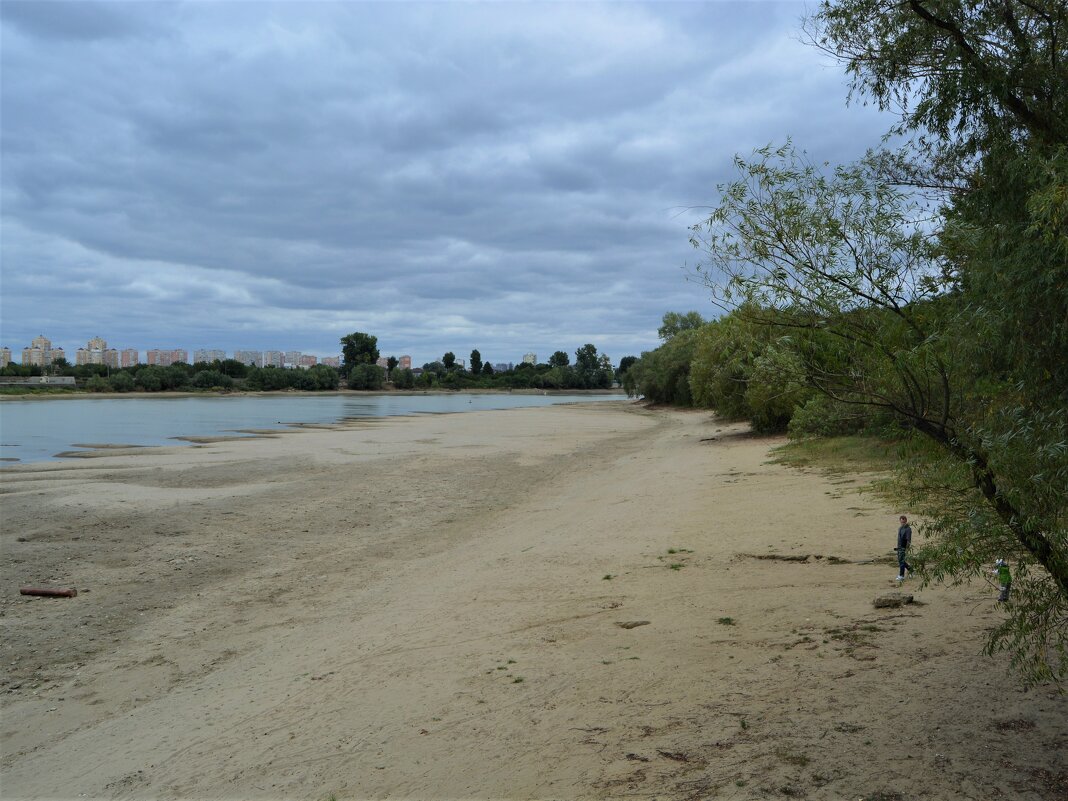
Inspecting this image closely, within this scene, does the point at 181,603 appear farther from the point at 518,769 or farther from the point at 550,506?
the point at 550,506

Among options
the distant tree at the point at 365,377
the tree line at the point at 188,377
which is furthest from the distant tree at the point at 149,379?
the distant tree at the point at 365,377

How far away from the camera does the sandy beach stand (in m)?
5.39

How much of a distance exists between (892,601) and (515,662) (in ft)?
13.8

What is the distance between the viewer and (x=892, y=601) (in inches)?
323

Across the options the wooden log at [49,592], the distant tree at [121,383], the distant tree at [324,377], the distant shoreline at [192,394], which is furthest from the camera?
the distant tree at [324,377]

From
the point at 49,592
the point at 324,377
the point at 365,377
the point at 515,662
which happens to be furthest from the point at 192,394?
the point at 515,662

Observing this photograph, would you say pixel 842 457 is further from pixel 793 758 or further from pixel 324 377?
pixel 324 377

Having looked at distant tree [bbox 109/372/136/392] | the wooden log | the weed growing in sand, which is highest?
distant tree [bbox 109/372/136/392]

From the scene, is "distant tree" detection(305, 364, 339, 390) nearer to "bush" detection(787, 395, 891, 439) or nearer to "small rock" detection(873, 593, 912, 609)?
"small rock" detection(873, 593, 912, 609)

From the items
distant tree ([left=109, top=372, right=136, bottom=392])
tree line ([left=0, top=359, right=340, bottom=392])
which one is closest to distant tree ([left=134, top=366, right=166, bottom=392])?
tree line ([left=0, top=359, right=340, bottom=392])

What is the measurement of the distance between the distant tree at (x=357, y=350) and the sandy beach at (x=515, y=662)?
18105 cm

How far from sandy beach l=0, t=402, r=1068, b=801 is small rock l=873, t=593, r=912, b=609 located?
5.1 inches

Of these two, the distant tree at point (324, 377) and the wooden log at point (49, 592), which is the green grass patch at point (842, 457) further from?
the distant tree at point (324, 377)

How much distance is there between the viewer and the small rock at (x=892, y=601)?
8177mm
